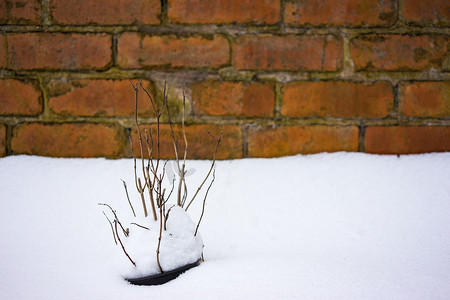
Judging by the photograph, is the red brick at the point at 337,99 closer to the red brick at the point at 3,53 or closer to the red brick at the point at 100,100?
the red brick at the point at 100,100

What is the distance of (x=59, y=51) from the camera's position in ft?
2.90

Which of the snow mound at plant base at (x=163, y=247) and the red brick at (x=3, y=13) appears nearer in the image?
the snow mound at plant base at (x=163, y=247)

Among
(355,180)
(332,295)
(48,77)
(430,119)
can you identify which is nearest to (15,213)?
(48,77)

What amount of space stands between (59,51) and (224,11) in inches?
18.5

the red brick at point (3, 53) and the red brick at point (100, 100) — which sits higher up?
the red brick at point (3, 53)

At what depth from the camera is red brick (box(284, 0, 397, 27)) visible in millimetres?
867

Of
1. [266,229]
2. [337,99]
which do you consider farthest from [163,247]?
[337,99]

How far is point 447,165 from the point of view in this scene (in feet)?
2.86

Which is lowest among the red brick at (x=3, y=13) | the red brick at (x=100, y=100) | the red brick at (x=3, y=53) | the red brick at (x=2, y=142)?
the red brick at (x=2, y=142)

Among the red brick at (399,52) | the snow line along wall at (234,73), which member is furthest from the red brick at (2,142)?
the red brick at (399,52)

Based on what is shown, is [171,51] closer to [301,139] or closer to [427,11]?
[301,139]

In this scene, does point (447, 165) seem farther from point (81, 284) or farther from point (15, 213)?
point (15, 213)

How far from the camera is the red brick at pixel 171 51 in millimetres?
877

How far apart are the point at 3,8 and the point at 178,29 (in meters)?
0.49
